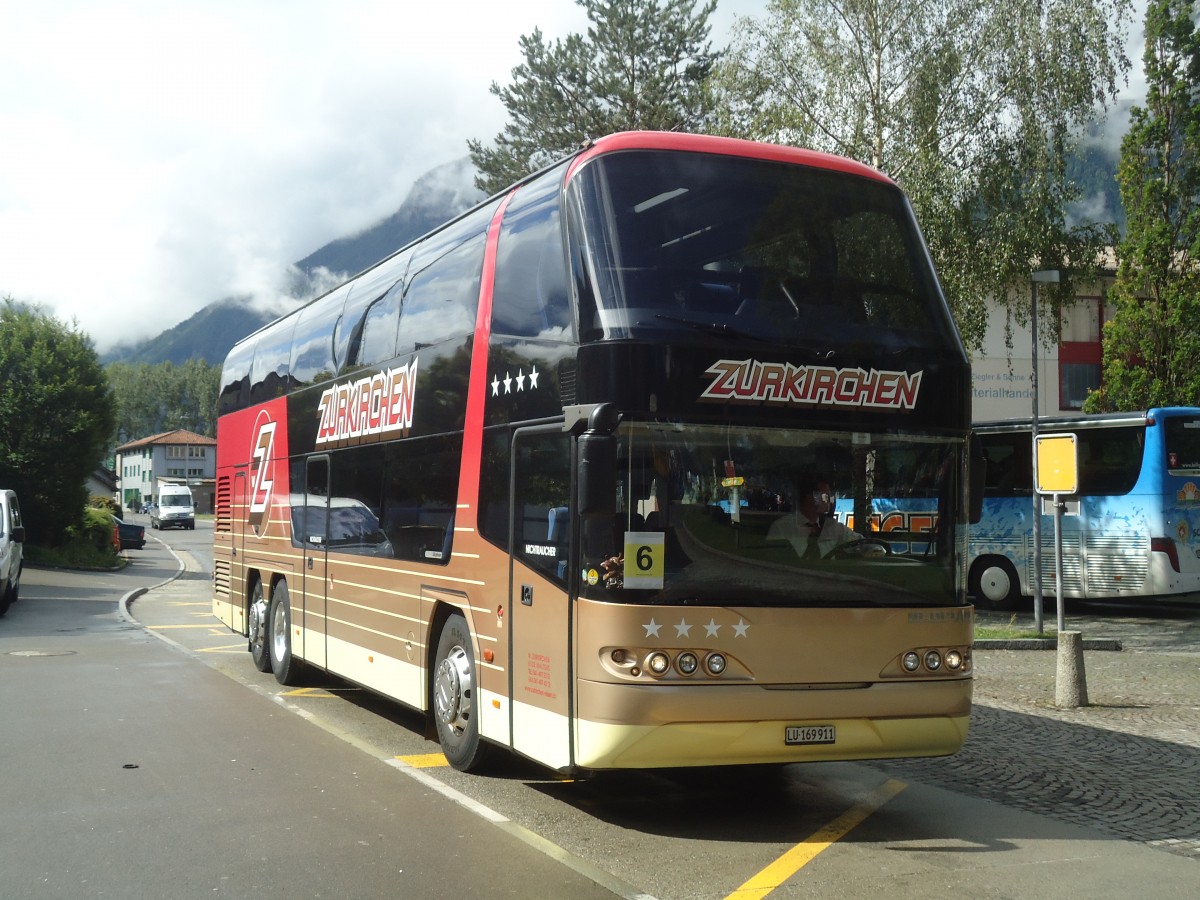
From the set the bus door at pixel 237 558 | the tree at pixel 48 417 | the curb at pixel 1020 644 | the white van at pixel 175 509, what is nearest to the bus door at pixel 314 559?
the bus door at pixel 237 558

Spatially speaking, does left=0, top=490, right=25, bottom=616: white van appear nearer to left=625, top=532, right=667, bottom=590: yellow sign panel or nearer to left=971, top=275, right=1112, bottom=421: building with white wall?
left=625, top=532, right=667, bottom=590: yellow sign panel

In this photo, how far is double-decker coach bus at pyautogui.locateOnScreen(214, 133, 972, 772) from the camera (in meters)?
6.87

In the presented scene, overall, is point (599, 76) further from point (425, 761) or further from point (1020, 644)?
point (425, 761)

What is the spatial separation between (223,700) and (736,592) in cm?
686

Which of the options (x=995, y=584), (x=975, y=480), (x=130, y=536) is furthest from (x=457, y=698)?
(x=130, y=536)

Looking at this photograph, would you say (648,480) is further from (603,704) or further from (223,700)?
(223,700)

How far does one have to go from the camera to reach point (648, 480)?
22.6 feet

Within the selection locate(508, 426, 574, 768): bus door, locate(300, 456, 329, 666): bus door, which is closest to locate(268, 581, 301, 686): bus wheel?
locate(300, 456, 329, 666): bus door

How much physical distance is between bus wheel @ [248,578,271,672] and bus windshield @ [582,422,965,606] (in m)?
8.14

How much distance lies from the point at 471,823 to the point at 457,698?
60.7 inches

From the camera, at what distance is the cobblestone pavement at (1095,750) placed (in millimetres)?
7926

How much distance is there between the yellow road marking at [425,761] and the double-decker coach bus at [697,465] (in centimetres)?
24

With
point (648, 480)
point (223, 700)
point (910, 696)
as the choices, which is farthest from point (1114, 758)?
point (223, 700)

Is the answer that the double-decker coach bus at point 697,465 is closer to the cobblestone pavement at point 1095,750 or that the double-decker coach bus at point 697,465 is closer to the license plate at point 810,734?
the license plate at point 810,734
